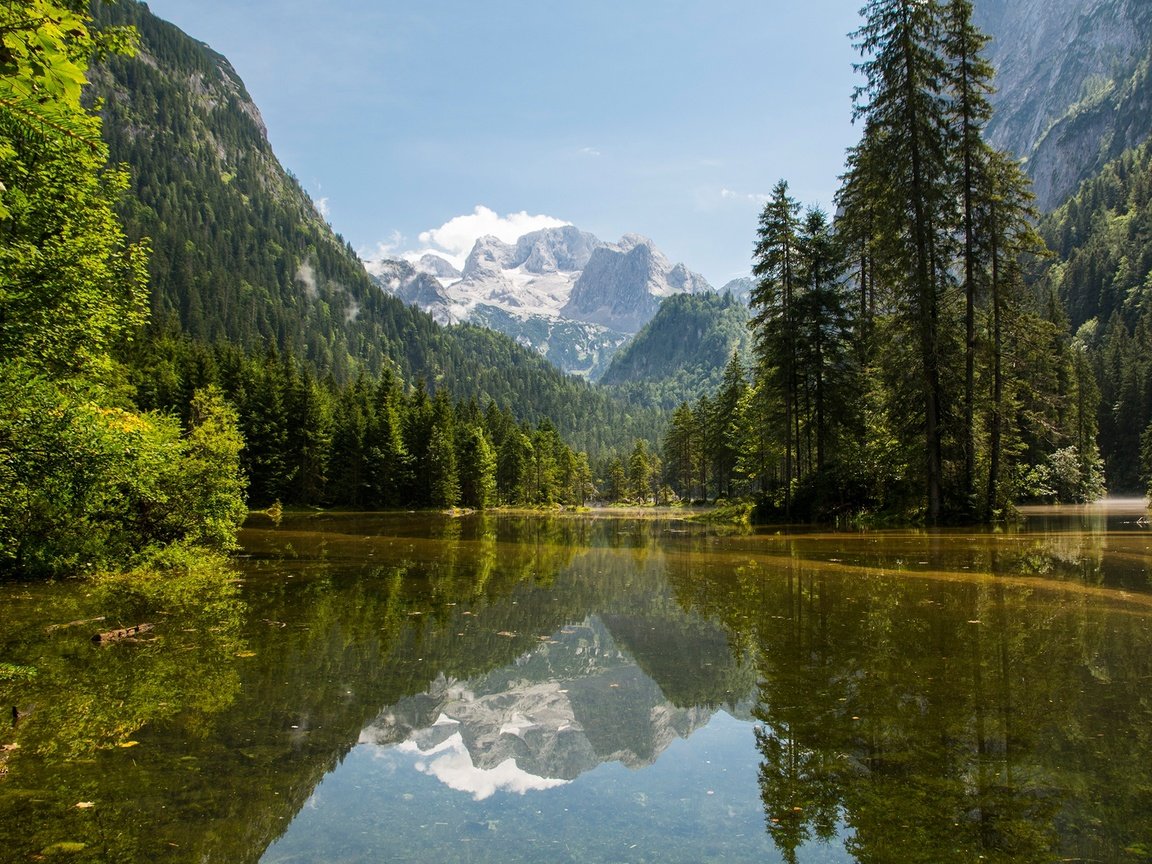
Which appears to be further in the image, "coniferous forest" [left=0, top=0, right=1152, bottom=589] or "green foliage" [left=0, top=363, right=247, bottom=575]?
"coniferous forest" [left=0, top=0, right=1152, bottom=589]

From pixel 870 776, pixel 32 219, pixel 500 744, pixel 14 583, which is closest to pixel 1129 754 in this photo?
pixel 870 776

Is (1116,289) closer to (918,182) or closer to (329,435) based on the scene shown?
(918,182)

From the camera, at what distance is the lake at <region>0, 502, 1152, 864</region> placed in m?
4.02

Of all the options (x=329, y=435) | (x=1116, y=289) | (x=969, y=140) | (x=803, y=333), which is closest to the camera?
(x=969, y=140)

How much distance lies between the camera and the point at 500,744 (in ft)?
19.3

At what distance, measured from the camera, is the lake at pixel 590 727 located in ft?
13.2

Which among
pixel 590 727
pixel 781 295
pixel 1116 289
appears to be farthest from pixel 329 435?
pixel 1116 289

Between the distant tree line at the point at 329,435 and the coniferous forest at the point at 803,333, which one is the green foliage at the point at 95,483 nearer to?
the coniferous forest at the point at 803,333

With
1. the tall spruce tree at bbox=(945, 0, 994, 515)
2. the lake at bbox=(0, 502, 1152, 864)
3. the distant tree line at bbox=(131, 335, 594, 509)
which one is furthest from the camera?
the distant tree line at bbox=(131, 335, 594, 509)

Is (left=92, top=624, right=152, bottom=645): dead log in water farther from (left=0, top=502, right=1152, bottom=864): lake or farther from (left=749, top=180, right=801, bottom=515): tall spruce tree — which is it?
(left=749, top=180, right=801, bottom=515): tall spruce tree

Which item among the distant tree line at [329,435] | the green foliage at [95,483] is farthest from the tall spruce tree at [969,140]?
the distant tree line at [329,435]

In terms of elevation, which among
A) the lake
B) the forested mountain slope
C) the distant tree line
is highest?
the forested mountain slope

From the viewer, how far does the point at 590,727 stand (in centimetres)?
636

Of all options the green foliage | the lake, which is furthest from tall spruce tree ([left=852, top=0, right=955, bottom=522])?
the green foliage
